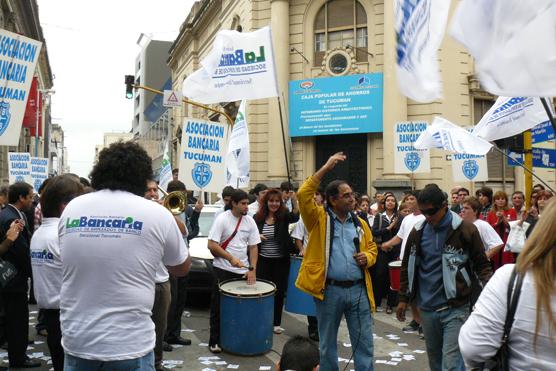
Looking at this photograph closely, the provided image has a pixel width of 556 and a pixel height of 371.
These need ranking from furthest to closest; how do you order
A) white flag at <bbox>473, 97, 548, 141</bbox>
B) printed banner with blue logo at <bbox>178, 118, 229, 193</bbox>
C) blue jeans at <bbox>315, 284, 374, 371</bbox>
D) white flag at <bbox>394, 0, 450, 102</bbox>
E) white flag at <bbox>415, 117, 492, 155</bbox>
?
printed banner with blue logo at <bbox>178, 118, 229, 193</bbox>, white flag at <bbox>415, 117, 492, 155</bbox>, white flag at <bbox>473, 97, 548, 141</bbox>, blue jeans at <bbox>315, 284, 374, 371</bbox>, white flag at <bbox>394, 0, 450, 102</bbox>

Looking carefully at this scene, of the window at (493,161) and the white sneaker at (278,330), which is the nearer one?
the white sneaker at (278,330)

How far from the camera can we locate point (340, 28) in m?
19.5

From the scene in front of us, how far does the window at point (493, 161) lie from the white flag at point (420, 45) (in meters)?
16.7

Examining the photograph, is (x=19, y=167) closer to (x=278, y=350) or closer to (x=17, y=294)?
(x=17, y=294)

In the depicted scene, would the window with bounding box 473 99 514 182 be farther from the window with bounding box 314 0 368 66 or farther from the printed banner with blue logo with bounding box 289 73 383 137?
the window with bounding box 314 0 368 66

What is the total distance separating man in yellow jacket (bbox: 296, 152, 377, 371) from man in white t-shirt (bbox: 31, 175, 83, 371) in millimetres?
1997

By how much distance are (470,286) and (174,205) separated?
2752mm

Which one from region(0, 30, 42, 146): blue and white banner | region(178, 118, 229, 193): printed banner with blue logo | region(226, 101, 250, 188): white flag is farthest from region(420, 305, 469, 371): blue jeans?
region(226, 101, 250, 188): white flag

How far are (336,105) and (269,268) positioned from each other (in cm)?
1233

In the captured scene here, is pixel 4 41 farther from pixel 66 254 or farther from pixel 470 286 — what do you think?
pixel 470 286

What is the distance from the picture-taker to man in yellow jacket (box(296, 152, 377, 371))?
4.54 metres

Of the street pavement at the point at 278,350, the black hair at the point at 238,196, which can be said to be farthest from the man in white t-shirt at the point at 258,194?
the street pavement at the point at 278,350

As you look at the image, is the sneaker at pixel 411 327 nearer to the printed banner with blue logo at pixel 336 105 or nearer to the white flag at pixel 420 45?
the white flag at pixel 420 45

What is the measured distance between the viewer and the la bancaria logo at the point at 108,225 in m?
2.60
